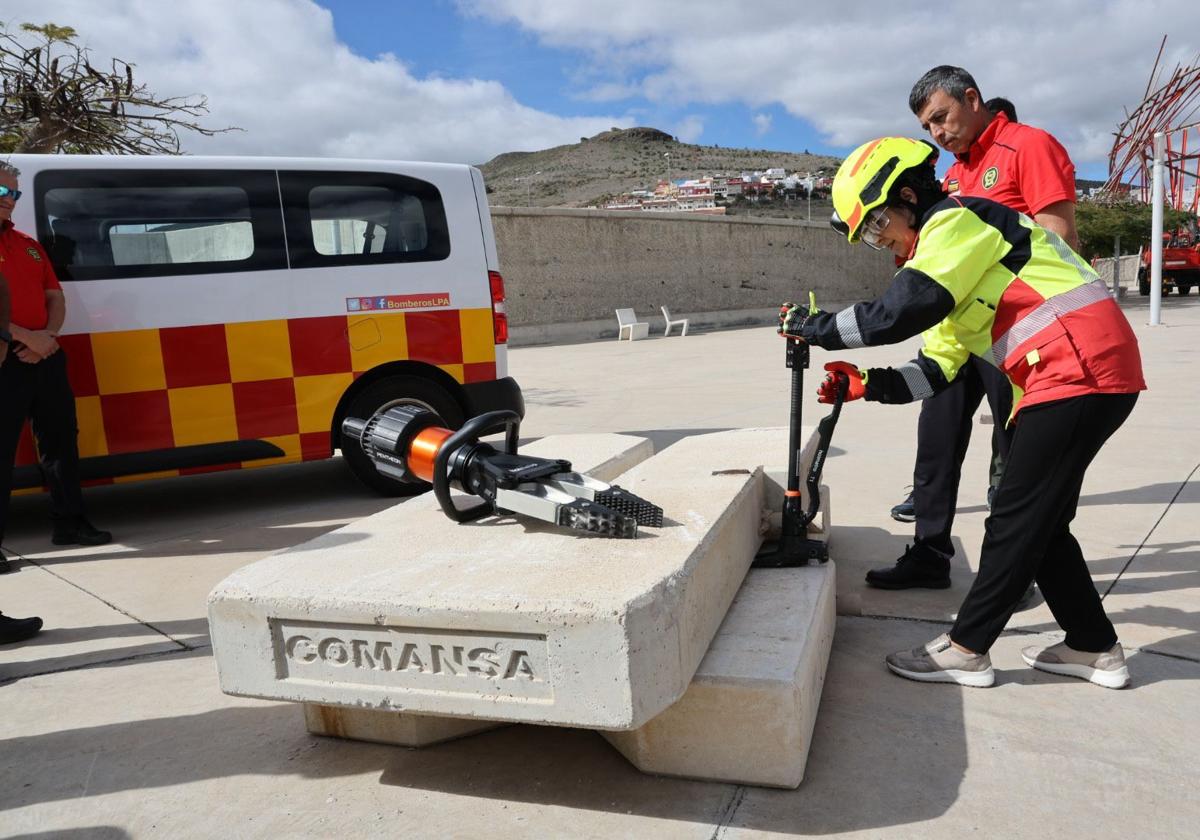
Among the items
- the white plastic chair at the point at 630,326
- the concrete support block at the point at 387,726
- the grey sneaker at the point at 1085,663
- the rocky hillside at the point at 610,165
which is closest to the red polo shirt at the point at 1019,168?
the grey sneaker at the point at 1085,663

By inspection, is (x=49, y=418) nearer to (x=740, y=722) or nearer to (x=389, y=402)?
(x=389, y=402)

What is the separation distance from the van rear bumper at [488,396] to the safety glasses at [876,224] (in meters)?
3.12

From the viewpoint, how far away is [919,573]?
131 inches

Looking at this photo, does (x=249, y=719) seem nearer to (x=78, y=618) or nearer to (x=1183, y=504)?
(x=78, y=618)

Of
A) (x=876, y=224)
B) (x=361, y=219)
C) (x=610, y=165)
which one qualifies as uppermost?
(x=610, y=165)

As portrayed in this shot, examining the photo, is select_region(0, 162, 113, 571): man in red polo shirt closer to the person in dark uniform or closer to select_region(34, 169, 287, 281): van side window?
select_region(34, 169, 287, 281): van side window

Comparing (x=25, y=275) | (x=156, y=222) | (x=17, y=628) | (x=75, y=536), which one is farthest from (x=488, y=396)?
(x=17, y=628)

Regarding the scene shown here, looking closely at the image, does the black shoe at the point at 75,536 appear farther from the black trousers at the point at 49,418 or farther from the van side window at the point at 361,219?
the van side window at the point at 361,219

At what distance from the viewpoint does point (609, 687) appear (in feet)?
5.74

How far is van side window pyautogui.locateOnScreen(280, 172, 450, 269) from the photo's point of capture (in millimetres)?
4984

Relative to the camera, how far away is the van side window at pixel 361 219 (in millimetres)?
4984

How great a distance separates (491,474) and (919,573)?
5.70 feet

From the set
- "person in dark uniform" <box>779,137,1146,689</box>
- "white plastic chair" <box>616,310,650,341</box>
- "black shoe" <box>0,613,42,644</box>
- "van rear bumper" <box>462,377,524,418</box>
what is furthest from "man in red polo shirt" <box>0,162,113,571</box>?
"white plastic chair" <box>616,310,650,341</box>

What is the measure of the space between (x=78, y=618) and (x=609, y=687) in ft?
8.05
